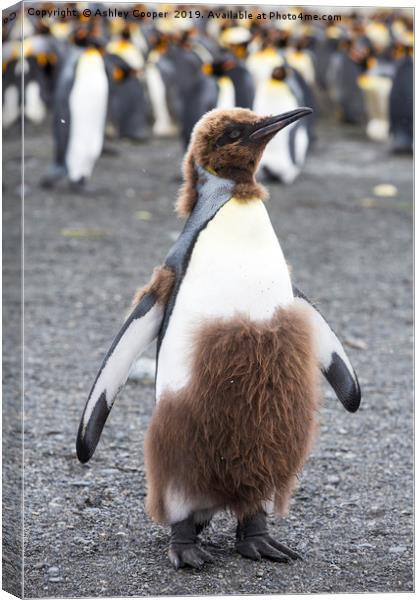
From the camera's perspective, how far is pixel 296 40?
8.33m

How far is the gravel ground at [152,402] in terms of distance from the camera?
1.75 meters

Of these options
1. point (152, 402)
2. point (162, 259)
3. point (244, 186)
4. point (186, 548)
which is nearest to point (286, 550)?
point (186, 548)

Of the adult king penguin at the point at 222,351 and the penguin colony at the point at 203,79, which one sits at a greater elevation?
the adult king penguin at the point at 222,351

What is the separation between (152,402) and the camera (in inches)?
Answer: 103

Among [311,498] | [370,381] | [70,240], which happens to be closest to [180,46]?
[70,240]

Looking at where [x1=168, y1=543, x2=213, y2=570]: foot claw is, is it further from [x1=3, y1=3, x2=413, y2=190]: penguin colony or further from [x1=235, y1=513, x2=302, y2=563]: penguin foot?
[x1=3, y1=3, x2=413, y2=190]: penguin colony

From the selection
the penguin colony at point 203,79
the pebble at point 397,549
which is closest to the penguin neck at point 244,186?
the pebble at point 397,549

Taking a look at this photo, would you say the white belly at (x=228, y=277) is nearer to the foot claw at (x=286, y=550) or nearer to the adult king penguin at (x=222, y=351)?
the adult king penguin at (x=222, y=351)

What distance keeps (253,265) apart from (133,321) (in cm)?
20

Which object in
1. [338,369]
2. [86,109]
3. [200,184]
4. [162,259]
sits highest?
[200,184]

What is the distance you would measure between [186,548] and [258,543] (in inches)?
4.6

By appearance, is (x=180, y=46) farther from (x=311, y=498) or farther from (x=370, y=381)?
(x=311, y=498)

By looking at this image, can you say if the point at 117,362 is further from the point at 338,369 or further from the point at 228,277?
the point at 338,369

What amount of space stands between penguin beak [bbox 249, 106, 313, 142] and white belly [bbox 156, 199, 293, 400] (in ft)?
0.33
